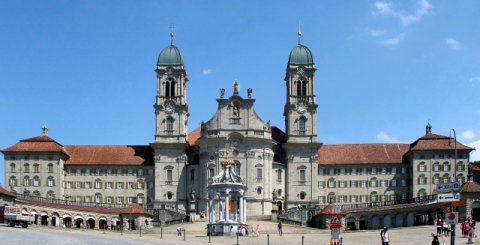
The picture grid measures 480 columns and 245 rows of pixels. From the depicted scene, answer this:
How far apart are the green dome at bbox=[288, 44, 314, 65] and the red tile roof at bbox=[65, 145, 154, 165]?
1029 inches

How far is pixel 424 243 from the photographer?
57906mm

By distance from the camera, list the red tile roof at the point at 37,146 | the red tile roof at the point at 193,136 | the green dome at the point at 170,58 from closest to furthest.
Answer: the red tile roof at the point at 37,146, the green dome at the point at 170,58, the red tile roof at the point at 193,136

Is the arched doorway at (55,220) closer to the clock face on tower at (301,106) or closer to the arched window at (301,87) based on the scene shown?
the clock face on tower at (301,106)

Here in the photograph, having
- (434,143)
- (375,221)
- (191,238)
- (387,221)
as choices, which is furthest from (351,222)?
(191,238)

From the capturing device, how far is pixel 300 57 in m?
114

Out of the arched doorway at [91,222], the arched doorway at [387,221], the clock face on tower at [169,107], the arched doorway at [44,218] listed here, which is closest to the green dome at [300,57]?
the clock face on tower at [169,107]


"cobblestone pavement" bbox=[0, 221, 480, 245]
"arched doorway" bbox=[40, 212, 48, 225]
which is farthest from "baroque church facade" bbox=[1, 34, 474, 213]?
"cobblestone pavement" bbox=[0, 221, 480, 245]

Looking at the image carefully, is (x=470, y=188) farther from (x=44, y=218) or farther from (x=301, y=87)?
(x=44, y=218)

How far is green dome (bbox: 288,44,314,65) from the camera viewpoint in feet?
372

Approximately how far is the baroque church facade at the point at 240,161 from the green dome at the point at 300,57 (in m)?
0.16

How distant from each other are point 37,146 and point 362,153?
4899 centimetres

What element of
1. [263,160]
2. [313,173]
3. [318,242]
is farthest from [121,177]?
[318,242]

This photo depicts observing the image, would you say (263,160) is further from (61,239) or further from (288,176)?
(61,239)

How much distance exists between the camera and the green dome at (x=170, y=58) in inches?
4501
